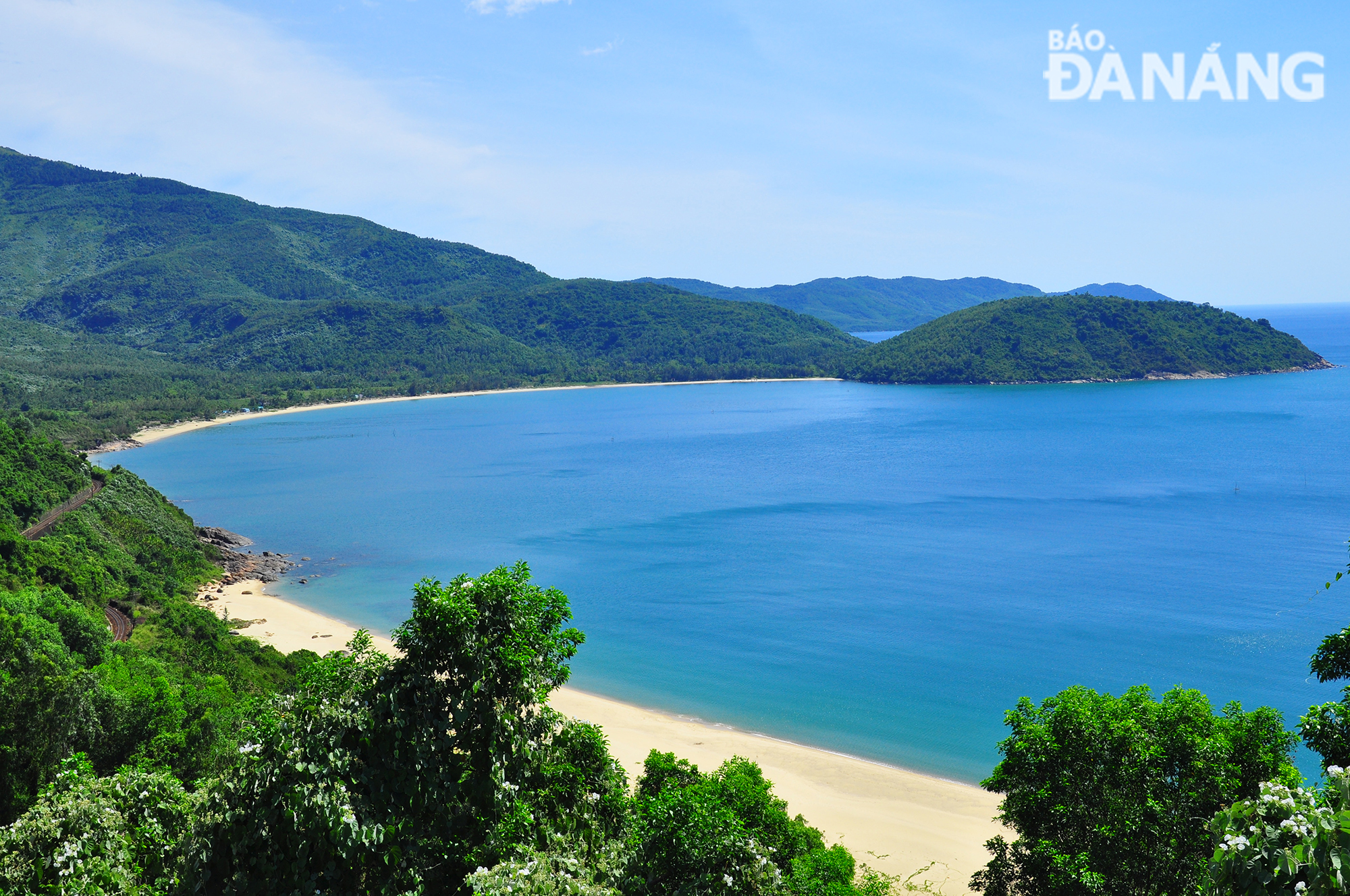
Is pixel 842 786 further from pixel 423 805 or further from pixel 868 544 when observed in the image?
pixel 868 544

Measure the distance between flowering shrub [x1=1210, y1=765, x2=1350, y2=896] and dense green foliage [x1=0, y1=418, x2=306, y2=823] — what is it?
42.5 feet

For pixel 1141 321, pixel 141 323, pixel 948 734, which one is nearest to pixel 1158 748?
pixel 948 734

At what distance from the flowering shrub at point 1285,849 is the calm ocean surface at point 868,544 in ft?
68.9

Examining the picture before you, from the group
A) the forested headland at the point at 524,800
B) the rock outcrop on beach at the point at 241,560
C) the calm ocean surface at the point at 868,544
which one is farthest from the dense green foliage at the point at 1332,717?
the rock outcrop on beach at the point at 241,560

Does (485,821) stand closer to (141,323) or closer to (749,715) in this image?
(749,715)

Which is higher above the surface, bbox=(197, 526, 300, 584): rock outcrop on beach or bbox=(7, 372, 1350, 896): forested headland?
bbox=(7, 372, 1350, 896): forested headland

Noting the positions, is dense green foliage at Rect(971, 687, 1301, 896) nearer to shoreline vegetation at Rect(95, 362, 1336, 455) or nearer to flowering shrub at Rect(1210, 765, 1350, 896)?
flowering shrub at Rect(1210, 765, 1350, 896)

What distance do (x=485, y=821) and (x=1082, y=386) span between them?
146250mm

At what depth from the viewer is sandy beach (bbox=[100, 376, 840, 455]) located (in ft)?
319

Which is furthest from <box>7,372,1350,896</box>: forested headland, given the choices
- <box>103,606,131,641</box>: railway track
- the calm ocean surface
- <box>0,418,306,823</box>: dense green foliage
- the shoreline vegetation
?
the shoreline vegetation

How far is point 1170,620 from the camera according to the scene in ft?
118

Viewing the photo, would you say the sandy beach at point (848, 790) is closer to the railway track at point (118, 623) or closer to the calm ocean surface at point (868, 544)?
the calm ocean surface at point (868, 544)

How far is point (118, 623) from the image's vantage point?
28.2 meters

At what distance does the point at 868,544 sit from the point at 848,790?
29.0 metres
